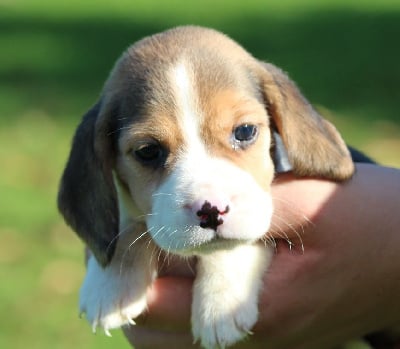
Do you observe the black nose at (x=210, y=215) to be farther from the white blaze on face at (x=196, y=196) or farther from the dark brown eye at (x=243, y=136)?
the dark brown eye at (x=243, y=136)

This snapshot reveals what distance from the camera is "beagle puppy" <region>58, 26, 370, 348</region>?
14.7ft

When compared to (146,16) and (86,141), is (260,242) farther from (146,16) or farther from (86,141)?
(146,16)

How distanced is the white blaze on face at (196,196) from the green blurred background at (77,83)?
11.6ft

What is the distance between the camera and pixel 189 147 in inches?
179

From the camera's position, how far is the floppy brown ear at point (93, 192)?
16.0 feet

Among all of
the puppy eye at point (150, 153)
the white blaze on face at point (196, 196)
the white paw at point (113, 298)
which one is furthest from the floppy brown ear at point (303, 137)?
the white paw at point (113, 298)

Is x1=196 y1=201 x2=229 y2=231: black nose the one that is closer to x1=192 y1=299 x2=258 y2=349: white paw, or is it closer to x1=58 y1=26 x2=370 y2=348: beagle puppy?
x1=58 y1=26 x2=370 y2=348: beagle puppy

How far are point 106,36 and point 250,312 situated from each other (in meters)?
13.1

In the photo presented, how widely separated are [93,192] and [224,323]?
0.87m

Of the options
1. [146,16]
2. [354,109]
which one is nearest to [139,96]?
[354,109]

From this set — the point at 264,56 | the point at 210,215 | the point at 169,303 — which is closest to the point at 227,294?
the point at 169,303

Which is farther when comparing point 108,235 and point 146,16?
point 146,16

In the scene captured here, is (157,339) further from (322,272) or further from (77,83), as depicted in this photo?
(77,83)

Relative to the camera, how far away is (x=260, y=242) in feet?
16.2
